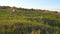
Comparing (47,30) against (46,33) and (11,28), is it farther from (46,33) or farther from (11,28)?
(11,28)

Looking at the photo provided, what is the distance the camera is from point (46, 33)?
2033 centimetres

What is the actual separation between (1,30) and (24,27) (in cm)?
233

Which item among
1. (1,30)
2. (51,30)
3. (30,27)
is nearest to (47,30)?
(51,30)

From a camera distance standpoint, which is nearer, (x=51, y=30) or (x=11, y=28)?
(x=11, y=28)

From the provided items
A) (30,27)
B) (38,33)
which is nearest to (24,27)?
(30,27)

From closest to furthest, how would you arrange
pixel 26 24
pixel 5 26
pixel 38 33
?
pixel 38 33 → pixel 5 26 → pixel 26 24

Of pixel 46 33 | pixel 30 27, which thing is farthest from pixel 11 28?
pixel 46 33

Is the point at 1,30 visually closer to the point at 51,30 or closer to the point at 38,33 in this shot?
the point at 38,33

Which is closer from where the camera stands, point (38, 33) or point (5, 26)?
point (38, 33)

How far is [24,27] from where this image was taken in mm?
20281

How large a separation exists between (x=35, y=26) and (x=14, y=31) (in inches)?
104

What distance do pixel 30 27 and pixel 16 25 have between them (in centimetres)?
133

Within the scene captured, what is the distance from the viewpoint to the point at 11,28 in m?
19.7

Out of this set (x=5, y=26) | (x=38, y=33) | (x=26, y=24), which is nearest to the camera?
(x=38, y=33)
